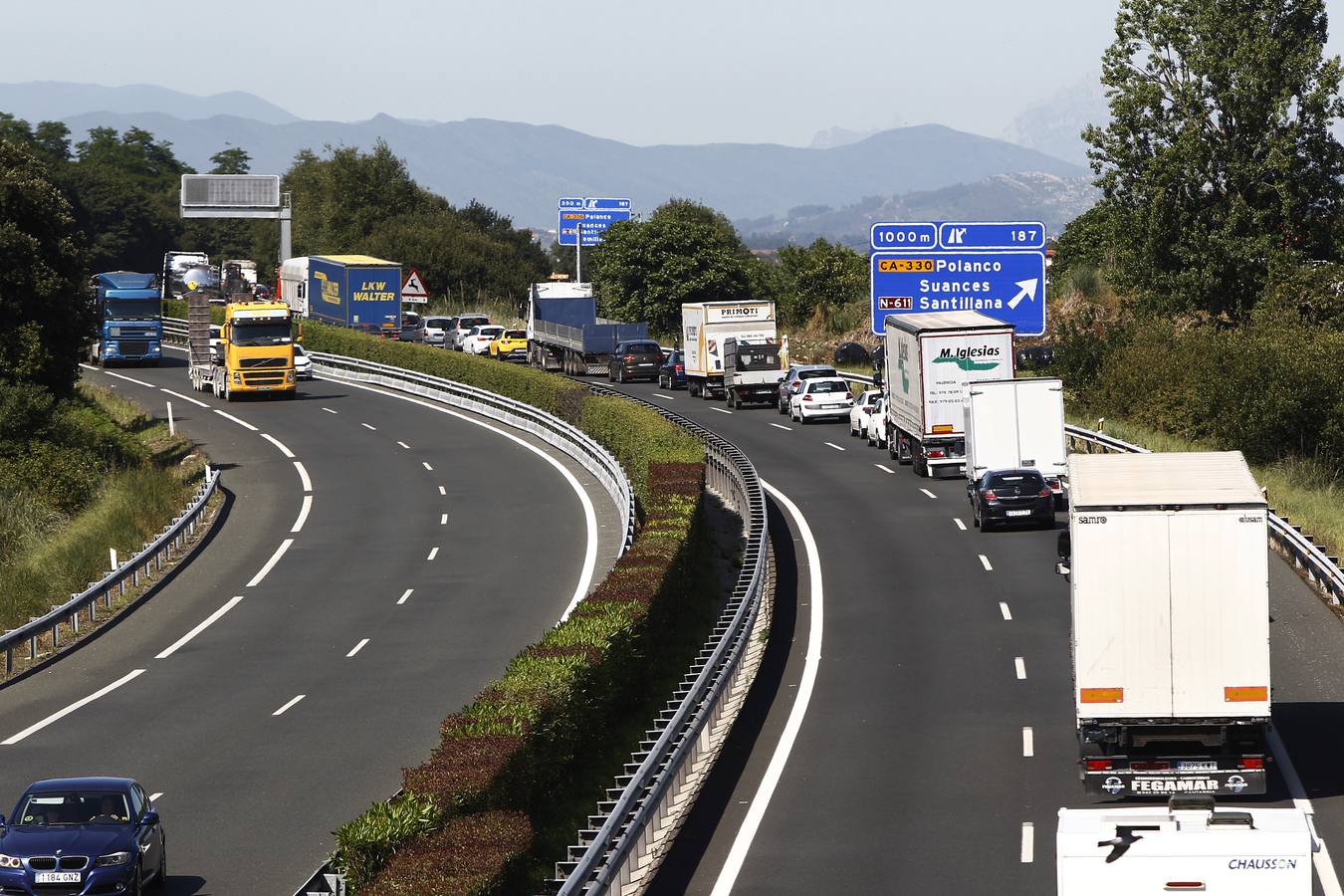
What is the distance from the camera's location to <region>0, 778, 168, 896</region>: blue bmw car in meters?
15.8

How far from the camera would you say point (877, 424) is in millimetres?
53875

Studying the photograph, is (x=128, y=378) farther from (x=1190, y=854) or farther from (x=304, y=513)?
(x=1190, y=854)

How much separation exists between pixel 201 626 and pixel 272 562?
6.02m

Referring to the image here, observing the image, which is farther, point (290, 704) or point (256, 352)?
point (256, 352)

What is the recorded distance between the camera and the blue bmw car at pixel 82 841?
51.9 ft

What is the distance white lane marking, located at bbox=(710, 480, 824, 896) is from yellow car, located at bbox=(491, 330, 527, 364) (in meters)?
46.5

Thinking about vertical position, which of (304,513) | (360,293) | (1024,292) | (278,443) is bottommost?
(304,513)

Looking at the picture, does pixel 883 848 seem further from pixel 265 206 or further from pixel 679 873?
pixel 265 206

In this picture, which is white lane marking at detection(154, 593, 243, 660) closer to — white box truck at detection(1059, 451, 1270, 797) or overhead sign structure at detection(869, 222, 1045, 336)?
white box truck at detection(1059, 451, 1270, 797)

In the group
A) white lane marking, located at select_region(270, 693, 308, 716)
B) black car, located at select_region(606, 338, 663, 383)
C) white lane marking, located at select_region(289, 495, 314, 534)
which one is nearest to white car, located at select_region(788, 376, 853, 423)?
black car, located at select_region(606, 338, 663, 383)

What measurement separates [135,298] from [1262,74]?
160 feet

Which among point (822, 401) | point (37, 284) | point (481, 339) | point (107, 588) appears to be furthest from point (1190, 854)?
point (481, 339)

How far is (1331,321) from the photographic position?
58688 millimetres

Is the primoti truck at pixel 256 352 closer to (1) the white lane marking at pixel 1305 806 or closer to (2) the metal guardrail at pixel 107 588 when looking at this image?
(2) the metal guardrail at pixel 107 588
